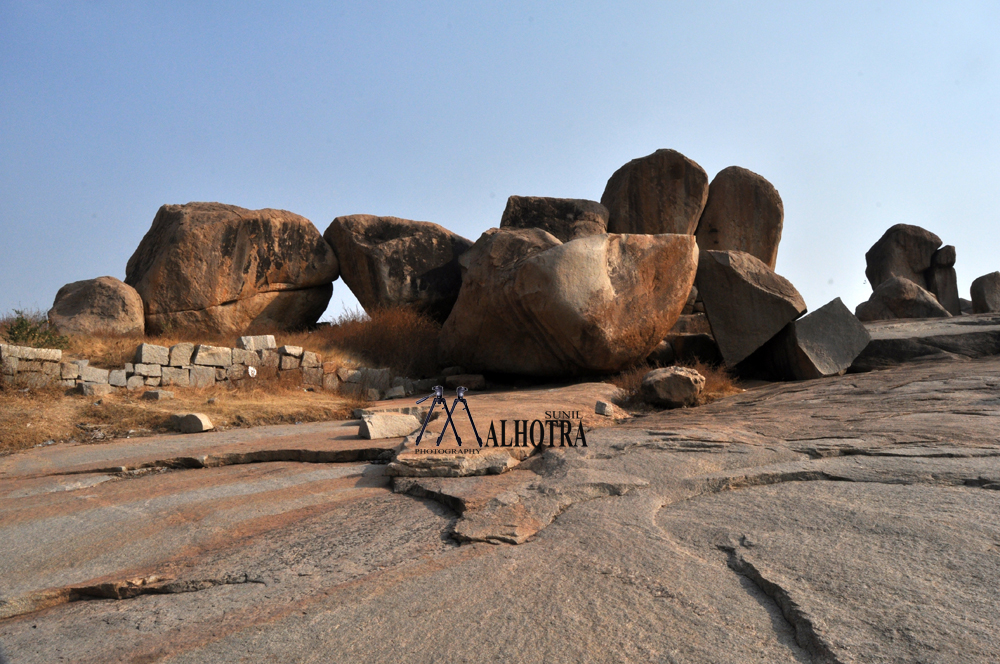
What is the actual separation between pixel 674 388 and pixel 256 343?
18.7 ft

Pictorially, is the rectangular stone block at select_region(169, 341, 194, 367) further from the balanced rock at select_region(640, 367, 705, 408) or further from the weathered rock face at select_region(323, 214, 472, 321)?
the balanced rock at select_region(640, 367, 705, 408)

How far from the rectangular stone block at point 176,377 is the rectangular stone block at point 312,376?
1.54 metres

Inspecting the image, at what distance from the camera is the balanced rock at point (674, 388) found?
683cm

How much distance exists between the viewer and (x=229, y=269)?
10.2 metres

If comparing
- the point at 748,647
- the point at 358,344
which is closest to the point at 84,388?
the point at 358,344

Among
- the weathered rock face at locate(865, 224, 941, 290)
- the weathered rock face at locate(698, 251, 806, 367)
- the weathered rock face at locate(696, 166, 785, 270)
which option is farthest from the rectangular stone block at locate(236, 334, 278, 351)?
the weathered rock face at locate(865, 224, 941, 290)

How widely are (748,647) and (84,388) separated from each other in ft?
24.6

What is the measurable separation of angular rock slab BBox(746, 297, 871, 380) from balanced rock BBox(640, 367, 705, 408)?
8.58 ft

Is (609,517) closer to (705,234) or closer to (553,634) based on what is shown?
(553,634)

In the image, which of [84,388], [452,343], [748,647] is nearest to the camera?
[748,647]

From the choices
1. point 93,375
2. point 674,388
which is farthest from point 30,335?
point 674,388

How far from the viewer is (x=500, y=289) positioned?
28.8ft

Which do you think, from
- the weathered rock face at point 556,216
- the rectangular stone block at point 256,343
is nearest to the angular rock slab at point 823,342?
the weathered rock face at point 556,216

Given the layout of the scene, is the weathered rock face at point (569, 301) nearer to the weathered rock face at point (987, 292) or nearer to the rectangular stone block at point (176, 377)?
the rectangular stone block at point (176, 377)
